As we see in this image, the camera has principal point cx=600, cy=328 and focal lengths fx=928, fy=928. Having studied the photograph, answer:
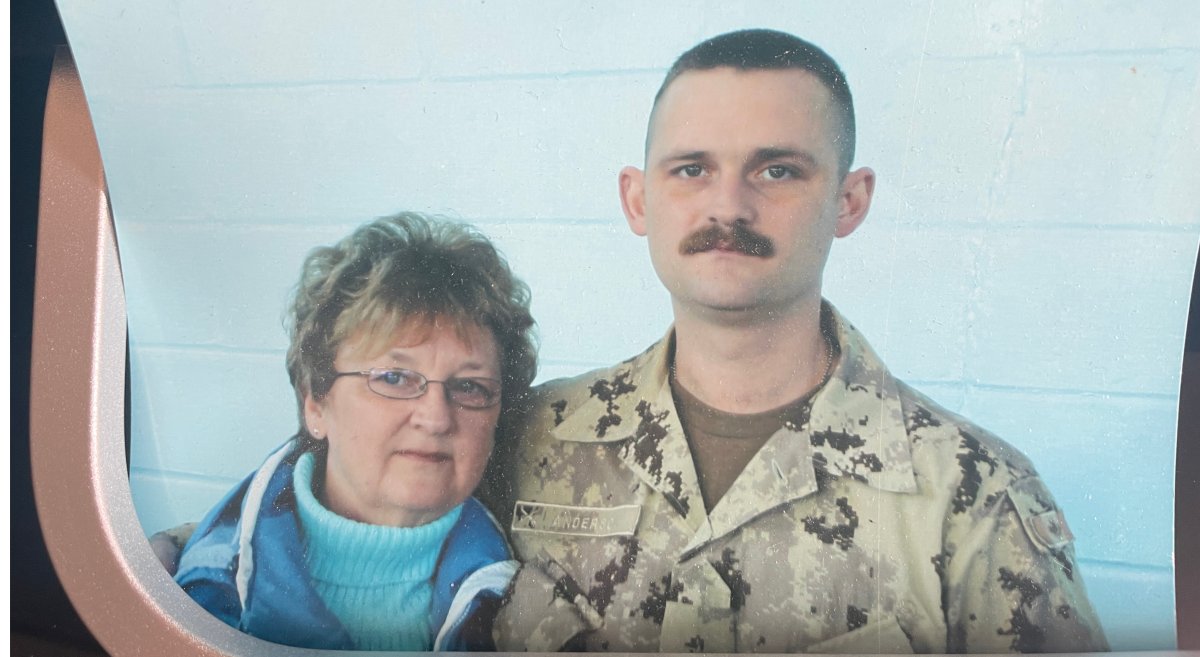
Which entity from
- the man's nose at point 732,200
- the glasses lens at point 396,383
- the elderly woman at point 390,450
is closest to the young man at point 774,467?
the man's nose at point 732,200

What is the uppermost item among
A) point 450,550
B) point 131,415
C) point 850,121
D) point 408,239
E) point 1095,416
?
point 850,121

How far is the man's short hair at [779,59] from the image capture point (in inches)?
50.0

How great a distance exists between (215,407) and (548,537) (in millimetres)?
564

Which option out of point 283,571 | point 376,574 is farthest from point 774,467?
point 283,571

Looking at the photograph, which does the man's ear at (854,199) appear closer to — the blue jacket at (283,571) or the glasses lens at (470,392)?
the glasses lens at (470,392)

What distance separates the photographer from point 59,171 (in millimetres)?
1417

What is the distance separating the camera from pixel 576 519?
1354mm

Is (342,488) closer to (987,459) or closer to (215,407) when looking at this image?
(215,407)

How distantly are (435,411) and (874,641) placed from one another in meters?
0.71

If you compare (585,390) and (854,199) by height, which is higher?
(854,199)

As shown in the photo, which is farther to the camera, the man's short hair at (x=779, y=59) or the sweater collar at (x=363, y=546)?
the sweater collar at (x=363, y=546)

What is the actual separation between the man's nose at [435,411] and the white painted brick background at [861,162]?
0.54 feet

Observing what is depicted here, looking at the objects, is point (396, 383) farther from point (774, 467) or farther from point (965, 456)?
point (965, 456)

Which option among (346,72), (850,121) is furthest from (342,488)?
(850,121)
